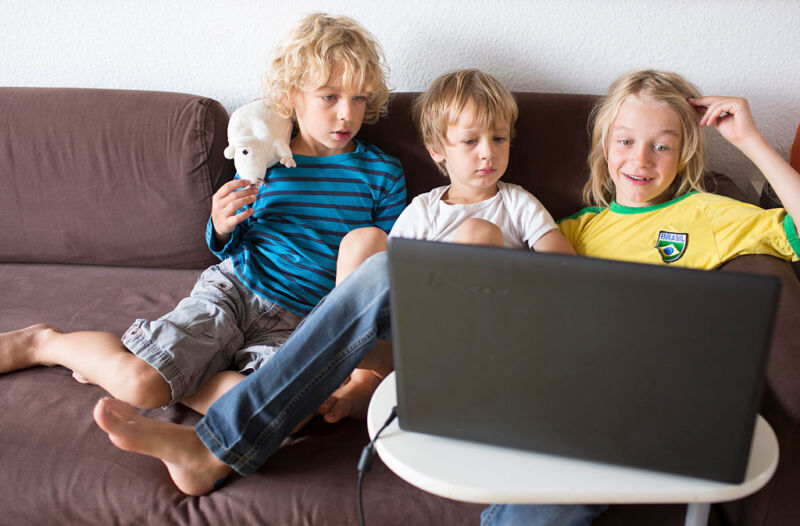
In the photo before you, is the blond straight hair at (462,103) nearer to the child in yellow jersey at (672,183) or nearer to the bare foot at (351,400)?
the child in yellow jersey at (672,183)

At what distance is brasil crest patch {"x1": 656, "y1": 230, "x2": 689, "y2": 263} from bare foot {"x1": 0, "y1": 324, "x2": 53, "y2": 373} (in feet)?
4.40

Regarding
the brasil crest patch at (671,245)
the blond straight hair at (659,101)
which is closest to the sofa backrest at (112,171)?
the blond straight hair at (659,101)

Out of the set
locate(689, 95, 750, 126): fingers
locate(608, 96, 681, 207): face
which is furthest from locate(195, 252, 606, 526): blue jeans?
locate(689, 95, 750, 126): fingers

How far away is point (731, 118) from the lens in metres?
1.35

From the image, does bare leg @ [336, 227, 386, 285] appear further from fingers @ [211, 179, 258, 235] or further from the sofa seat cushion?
the sofa seat cushion

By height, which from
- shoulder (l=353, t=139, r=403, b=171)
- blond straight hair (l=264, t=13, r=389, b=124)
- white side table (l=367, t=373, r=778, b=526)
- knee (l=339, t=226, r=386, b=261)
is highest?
blond straight hair (l=264, t=13, r=389, b=124)

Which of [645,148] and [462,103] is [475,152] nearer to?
[462,103]

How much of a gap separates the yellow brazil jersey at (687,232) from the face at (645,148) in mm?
60

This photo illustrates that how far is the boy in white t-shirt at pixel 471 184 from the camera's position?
1.39m

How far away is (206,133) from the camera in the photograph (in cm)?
162

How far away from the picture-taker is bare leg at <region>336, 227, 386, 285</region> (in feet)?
4.30

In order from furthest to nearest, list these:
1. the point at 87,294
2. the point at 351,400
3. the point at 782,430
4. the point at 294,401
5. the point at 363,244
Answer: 1. the point at 87,294
2. the point at 363,244
3. the point at 351,400
4. the point at 294,401
5. the point at 782,430

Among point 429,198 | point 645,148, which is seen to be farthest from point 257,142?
point 645,148

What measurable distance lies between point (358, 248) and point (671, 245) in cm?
66
